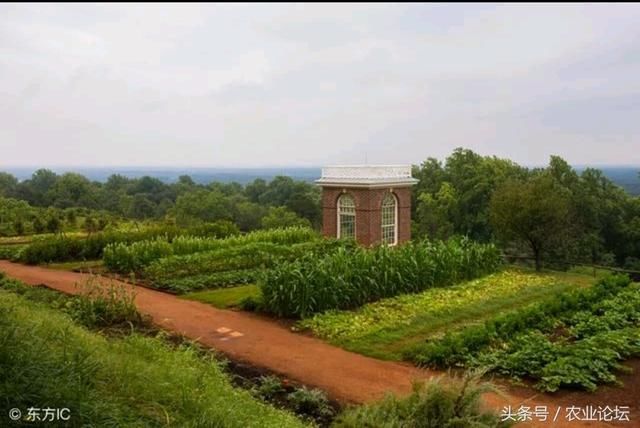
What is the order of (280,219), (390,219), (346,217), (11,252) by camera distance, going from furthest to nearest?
(280,219) → (390,219) → (346,217) → (11,252)

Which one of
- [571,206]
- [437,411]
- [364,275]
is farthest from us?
[571,206]

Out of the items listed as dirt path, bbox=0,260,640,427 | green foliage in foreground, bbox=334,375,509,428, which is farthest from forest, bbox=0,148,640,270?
green foliage in foreground, bbox=334,375,509,428

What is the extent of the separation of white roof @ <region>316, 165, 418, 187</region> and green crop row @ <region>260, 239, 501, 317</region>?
4145mm

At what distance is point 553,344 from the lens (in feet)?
26.2

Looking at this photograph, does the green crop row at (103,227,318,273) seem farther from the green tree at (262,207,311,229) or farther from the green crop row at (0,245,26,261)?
the green tree at (262,207,311,229)

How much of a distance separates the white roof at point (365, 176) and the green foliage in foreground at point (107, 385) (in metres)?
12.3

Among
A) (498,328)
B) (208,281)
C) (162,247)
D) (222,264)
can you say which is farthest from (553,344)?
(162,247)

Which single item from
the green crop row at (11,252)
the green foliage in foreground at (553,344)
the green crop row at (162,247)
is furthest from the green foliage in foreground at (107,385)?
the green crop row at (11,252)

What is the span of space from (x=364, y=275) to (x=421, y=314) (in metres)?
1.40

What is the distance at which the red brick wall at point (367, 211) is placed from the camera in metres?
17.7

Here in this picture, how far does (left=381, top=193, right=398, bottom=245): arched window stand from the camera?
1844cm

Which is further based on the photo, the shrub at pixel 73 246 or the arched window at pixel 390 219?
the arched window at pixel 390 219

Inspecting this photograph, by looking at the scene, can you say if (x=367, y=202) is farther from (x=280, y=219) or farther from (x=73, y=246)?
(x=280, y=219)

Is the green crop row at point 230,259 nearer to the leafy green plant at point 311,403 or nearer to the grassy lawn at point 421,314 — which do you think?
the grassy lawn at point 421,314
